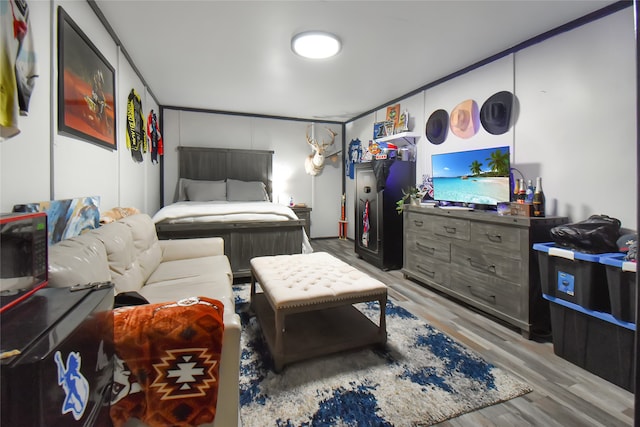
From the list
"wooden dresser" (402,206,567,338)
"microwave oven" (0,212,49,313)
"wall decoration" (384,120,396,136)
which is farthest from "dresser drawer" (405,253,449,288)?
"microwave oven" (0,212,49,313)

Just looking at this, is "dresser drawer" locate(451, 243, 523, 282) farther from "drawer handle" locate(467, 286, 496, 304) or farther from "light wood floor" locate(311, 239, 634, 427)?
"light wood floor" locate(311, 239, 634, 427)

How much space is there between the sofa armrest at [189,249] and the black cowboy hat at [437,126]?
279 centimetres

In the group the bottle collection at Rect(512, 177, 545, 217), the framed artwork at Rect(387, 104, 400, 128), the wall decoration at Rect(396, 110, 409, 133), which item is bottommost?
the bottle collection at Rect(512, 177, 545, 217)

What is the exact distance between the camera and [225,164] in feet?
16.9

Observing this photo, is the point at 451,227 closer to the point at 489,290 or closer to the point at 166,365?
the point at 489,290

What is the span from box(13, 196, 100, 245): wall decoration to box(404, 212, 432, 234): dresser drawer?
2.89 meters

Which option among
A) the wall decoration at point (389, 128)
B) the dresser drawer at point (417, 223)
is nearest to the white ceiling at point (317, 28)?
the wall decoration at point (389, 128)

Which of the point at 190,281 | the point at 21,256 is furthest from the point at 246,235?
the point at 21,256

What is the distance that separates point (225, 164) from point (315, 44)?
307 centimetres

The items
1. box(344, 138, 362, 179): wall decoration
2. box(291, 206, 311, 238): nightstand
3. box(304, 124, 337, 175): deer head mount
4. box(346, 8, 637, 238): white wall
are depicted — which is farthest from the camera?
box(304, 124, 337, 175): deer head mount

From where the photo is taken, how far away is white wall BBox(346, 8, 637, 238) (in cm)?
198

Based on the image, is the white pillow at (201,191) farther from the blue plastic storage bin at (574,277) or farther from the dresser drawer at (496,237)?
the blue plastic storage bin at (574,277)

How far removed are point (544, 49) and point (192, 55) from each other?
3187 millimetres

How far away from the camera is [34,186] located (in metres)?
1.41
